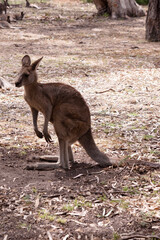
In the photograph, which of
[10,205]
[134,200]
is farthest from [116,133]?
[10,205]

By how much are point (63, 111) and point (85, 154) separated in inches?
33.8

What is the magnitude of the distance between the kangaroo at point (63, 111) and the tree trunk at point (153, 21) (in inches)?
305

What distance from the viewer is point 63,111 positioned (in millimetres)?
4137

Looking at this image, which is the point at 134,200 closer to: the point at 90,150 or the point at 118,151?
the point at 90,150

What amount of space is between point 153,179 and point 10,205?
135cm

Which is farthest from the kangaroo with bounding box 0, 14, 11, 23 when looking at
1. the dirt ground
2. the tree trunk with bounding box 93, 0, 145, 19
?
the tree trunk with bounding box 93, 0, 145, 19

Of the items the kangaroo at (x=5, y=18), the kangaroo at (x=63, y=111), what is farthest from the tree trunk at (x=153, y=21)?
the kangaroo at (x=63, y=111)

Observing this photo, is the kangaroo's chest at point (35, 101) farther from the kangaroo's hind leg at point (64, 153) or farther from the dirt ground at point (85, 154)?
the dirt ground at point (85, 154)

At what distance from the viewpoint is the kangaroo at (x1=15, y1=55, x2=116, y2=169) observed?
4129mm

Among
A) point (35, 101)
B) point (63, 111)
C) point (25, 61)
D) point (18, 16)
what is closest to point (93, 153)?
point (63, 111)

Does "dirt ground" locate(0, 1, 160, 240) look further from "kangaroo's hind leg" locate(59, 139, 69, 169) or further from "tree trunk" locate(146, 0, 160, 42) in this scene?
"tree trunk" locate(146, 0, 160, 42)

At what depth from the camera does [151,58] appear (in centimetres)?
1007

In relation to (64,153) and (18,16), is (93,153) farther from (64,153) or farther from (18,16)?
(18,16)

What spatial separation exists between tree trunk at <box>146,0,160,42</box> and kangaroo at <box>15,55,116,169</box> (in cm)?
776
